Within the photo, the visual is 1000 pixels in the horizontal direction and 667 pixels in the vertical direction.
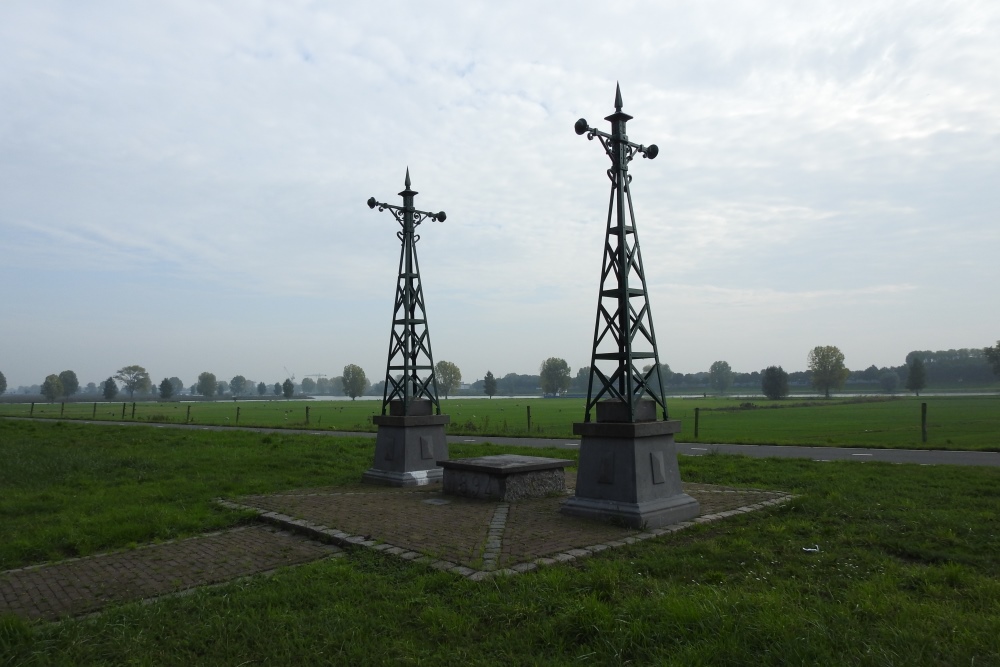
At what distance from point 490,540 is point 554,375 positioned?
13589 cm

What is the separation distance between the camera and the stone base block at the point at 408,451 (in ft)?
38.9

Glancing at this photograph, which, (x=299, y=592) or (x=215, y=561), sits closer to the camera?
(x=299, y=592)

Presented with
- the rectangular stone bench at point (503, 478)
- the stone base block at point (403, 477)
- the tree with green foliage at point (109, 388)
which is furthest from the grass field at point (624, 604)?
the tree with green foliage at point (109, 388)

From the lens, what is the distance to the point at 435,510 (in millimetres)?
9102

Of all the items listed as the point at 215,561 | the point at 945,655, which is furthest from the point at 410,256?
the point at 945,655

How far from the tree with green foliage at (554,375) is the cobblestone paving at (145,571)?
135 metres

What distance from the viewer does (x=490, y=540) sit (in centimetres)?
708

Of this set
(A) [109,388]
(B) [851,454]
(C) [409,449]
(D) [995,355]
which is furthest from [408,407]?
(A) [109,388]

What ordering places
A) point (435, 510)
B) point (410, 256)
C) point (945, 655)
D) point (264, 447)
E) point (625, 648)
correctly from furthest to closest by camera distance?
point (264, 447), point (410, 256), point (435, 510), point (625, 648), point (945, 655)

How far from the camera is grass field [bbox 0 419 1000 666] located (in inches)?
162

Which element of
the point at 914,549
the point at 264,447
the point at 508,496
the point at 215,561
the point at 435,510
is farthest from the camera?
the point at 264,447

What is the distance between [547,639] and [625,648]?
20.6 inches

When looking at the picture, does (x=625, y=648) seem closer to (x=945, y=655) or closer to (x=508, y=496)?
(x=945, y=655)

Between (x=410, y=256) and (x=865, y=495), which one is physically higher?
(x=410, y=256)
